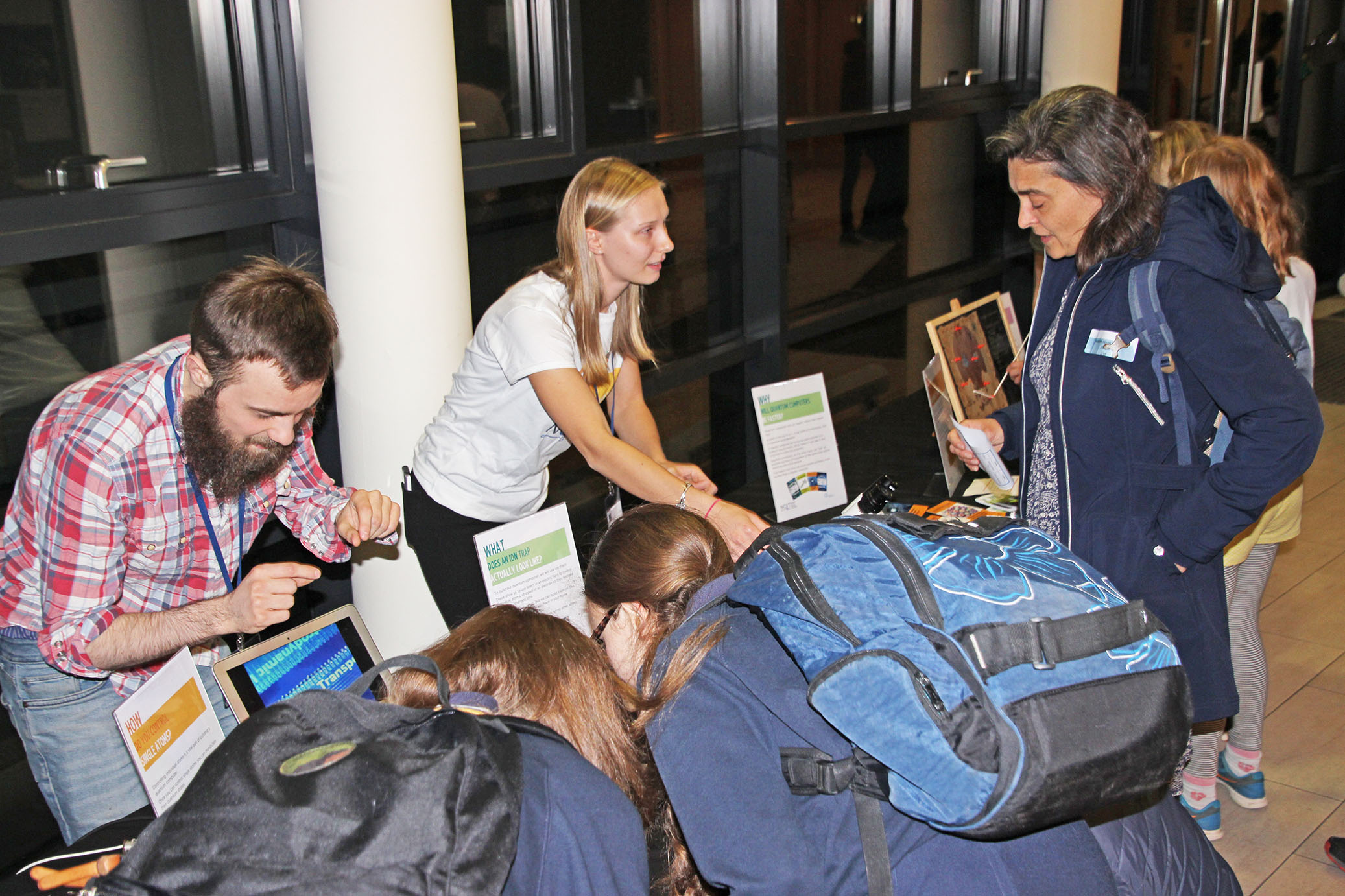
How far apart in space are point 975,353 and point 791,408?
2.05ft

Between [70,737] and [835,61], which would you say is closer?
[70,737]

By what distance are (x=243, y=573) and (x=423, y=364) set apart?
656 mm

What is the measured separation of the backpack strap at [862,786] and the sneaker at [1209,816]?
1.73 m

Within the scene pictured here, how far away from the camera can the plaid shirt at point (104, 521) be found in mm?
1668

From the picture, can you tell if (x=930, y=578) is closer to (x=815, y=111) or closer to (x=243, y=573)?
(x=243, y=573)

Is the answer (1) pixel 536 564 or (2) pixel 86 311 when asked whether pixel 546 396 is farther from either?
(2) pixel 86 311

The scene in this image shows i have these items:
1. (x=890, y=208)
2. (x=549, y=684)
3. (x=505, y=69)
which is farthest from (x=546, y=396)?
(x=890, y=208)

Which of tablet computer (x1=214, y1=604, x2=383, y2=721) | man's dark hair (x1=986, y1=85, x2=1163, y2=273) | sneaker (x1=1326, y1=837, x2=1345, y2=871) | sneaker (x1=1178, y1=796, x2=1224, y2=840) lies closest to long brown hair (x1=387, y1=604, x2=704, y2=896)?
tablet computer (x1=214, y1=604, x2=383, y2=721)

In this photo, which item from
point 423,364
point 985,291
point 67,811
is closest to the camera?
point 67,811

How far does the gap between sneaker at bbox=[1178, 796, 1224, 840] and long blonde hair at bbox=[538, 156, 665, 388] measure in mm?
1777

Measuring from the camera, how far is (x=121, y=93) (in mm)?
2367

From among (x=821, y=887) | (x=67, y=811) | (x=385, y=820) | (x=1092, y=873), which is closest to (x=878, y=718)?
(x=821, y=887)

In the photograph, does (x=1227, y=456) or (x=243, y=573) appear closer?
(x=1227, y=456)

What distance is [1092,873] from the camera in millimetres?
1317
